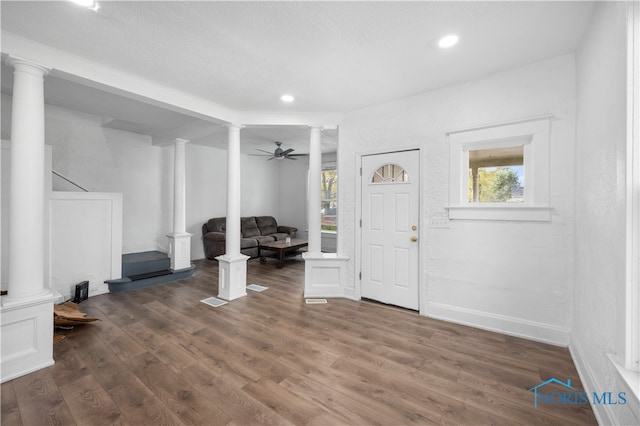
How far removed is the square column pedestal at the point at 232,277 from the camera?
3.78 metres

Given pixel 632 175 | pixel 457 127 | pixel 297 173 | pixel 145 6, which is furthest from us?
pixel 297 173

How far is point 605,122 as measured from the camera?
1.64m

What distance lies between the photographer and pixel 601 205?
1697 millimetres

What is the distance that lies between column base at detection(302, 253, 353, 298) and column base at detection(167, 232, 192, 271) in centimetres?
269

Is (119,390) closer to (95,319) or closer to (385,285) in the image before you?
(95,319)

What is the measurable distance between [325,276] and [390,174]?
1.73 m

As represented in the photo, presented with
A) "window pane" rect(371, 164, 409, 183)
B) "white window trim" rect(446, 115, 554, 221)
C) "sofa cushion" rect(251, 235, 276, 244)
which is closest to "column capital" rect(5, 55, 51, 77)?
"window pane" rect(371, 164, 409, 183)

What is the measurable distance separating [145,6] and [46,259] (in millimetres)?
3686

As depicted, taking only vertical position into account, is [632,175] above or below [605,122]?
below

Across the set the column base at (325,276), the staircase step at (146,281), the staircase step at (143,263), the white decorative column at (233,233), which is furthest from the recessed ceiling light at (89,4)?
the staircase step at (143,263)

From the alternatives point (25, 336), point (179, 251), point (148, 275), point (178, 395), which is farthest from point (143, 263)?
point (178, 395)

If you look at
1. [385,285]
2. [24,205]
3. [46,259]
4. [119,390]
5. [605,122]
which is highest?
[605,122]

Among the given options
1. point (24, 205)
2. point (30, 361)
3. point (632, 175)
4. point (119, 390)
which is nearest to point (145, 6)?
point (24, 205)

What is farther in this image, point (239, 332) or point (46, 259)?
point (46, 259)
